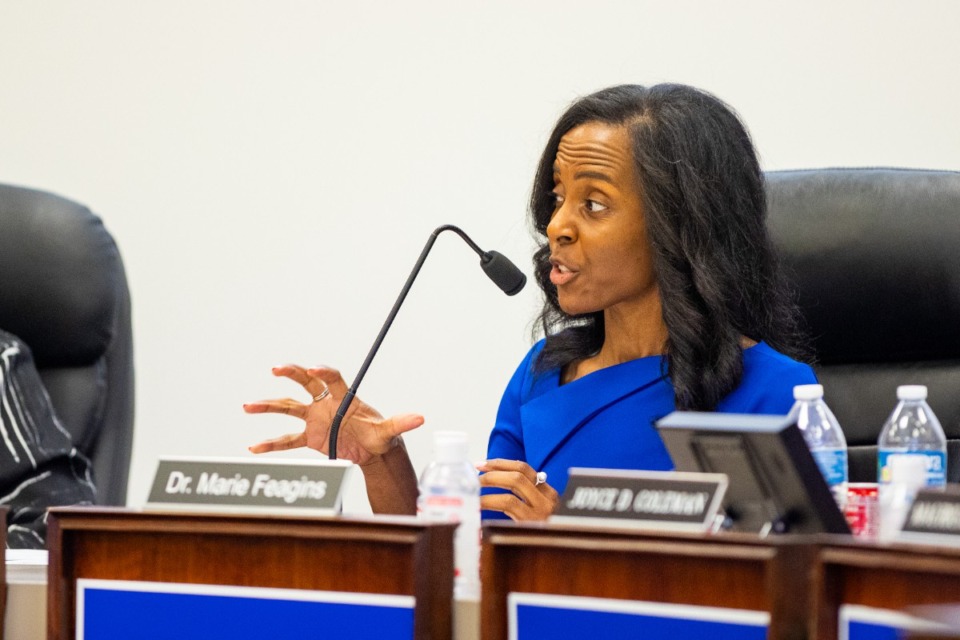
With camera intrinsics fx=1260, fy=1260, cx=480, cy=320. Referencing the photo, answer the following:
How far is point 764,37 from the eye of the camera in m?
2.15

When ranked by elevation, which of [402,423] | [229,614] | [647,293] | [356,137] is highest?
[356,137]

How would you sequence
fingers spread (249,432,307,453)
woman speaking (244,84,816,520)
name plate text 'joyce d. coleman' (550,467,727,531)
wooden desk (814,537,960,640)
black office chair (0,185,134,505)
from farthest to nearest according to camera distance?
black office chair (0,185,134,505) < woman speaking (244,84,816,520) < fingers spread (249,432,307,453) < name plate text 'joyce d. coleman' (550,467,727,531) < wooden desk (814,537,960,640)

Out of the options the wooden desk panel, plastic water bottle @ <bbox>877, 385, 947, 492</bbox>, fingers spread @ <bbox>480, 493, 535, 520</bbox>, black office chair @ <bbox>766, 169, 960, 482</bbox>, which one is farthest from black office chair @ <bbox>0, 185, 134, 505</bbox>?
the wooden desk panel

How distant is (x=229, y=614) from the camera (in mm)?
826

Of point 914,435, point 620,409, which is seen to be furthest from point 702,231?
point 914,435

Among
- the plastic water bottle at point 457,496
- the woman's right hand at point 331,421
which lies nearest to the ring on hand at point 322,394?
the woman's right hand at point 331,421

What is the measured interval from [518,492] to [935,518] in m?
0.58

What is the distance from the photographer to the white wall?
2.13 m

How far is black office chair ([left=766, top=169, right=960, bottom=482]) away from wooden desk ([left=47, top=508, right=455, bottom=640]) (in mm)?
988

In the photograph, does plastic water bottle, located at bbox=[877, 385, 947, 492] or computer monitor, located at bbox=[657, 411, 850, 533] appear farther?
plastic water bottle, located at bbox=[877, 385, 947, 492]

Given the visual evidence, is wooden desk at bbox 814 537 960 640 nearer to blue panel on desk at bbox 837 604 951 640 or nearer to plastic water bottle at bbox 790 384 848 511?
blue panel on desk at bbox 837 604 951 640

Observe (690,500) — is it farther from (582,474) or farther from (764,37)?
(764,37)

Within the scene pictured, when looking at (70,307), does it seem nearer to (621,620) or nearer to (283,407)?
(283,407)

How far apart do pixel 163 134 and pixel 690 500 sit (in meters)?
1.99
